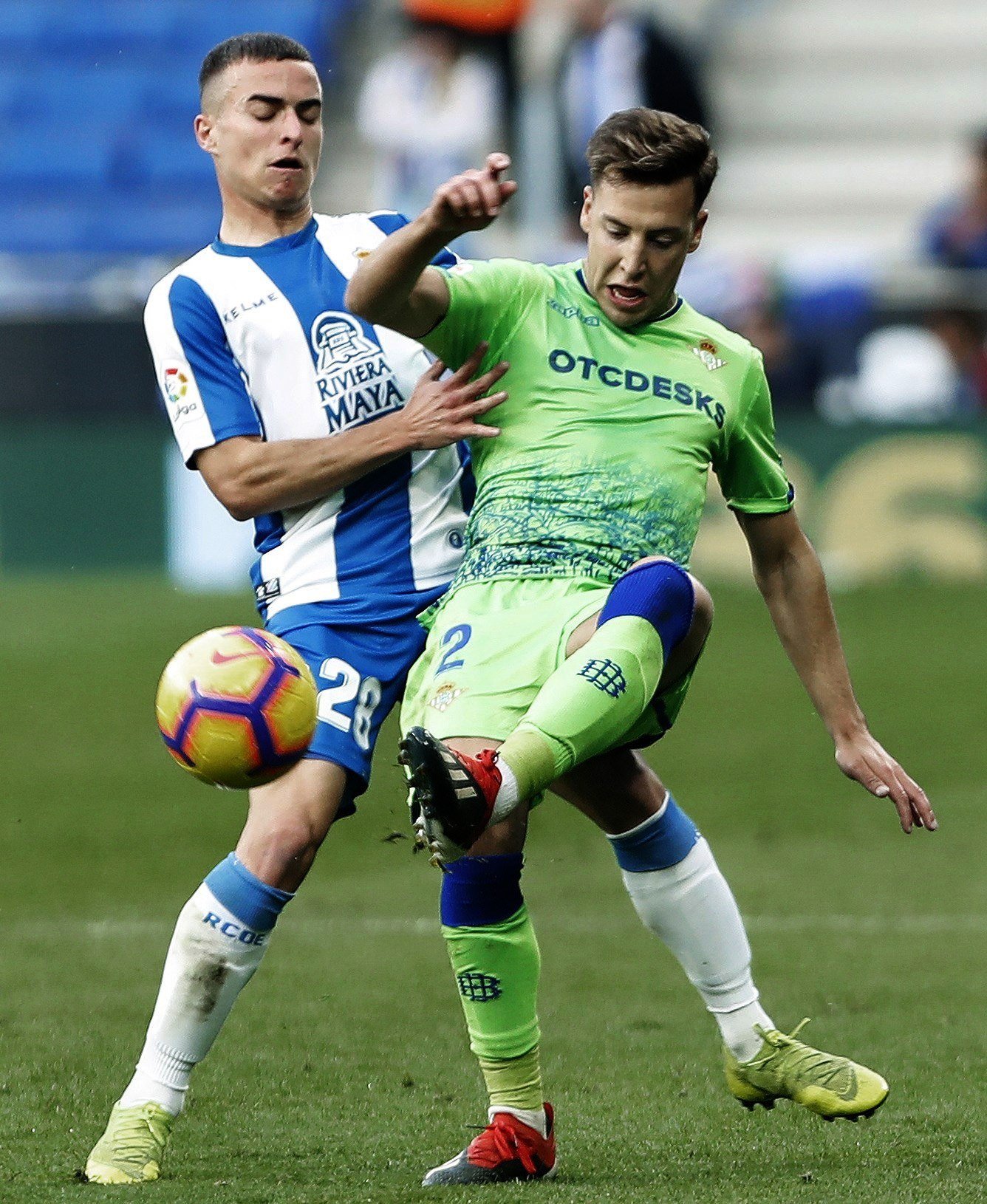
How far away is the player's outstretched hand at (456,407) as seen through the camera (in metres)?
4.12

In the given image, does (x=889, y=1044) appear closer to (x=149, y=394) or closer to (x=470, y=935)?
(x=470, y=935)

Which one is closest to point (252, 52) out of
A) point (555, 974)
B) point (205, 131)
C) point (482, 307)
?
point (205, 131)

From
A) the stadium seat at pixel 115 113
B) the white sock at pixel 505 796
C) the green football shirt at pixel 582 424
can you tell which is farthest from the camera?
the stadium seat at pixel 115 113

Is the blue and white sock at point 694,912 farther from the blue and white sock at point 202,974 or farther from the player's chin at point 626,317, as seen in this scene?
the player's chin at point 626,317

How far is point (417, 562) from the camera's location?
4.45 meters

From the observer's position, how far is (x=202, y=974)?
4074mm

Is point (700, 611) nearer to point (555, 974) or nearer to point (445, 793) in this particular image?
point (445, 793)

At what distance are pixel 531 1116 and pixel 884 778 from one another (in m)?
0.99

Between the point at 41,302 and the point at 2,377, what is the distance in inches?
44.2

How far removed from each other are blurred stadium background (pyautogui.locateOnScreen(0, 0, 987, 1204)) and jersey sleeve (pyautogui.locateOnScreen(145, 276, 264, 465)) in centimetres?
144

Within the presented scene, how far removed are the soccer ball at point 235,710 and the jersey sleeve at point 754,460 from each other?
3.35ft

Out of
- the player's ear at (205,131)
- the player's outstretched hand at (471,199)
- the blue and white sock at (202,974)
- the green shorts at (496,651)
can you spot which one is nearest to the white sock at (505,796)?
the green shorts at (496,651)

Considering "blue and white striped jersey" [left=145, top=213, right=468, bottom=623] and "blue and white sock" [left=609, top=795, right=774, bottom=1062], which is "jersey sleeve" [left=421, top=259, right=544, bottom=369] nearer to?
"blue and white striped jersey" [left=145, top=213, right=468, bottom=623]

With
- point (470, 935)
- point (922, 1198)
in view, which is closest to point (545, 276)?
point (470, 935)
